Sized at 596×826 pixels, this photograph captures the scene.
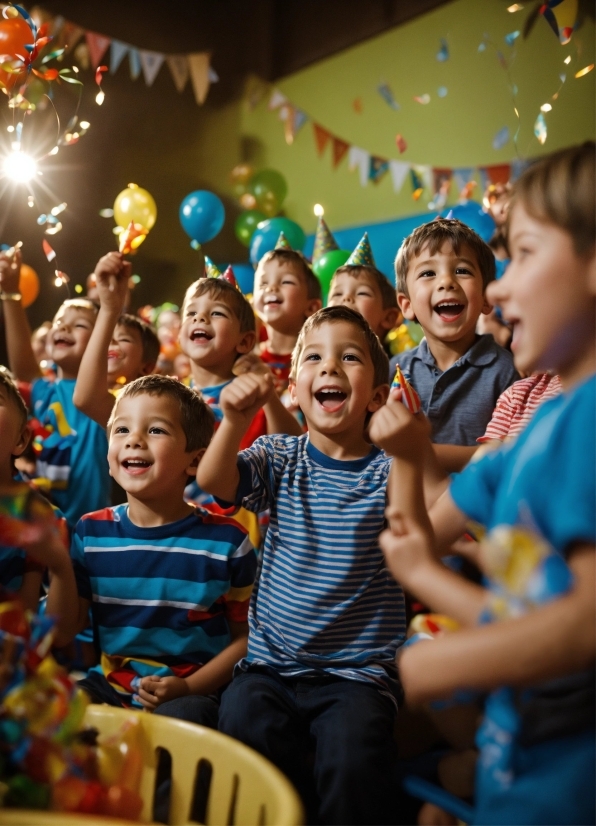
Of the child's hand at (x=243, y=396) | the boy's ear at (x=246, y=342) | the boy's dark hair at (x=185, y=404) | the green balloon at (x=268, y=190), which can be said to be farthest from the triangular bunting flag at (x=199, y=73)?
the child's hand at (x=243, y=396)

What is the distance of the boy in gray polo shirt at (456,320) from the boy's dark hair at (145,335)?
0.92 meters

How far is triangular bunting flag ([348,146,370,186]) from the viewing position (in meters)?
A: 4.96

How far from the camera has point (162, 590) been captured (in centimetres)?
137

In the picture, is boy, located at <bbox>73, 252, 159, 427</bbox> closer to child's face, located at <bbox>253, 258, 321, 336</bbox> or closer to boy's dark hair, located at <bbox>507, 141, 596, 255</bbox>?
child's face, located at <bbox>253, 258, 321, 336</bbox>

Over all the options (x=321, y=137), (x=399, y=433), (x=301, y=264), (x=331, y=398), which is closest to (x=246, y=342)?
(x=301, y=264)

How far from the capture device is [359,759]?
1105 mm

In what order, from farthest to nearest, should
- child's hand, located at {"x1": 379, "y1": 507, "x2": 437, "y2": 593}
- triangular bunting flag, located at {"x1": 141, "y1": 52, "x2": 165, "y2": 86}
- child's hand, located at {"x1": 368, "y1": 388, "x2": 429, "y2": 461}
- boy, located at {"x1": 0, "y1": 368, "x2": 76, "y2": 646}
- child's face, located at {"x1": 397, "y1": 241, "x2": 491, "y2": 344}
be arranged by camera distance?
triangular bunting flag, located at {"x1": 141, "y1": 52, "x2": 165, "y2": 86}
child's face, located at {"x1": 397, "y1": 241, "x2": 491, "y2": 344}
boy, located at {"x1": 0, "y1": 368, "x2": 76, "y2": 646}
child's hand, located at {"x1": 368, "y1": 388, "x2": 429, "y2": 461}
child's hand, located at {"x1": 379, "y1": 507, "x2": 437, "y2": 593}

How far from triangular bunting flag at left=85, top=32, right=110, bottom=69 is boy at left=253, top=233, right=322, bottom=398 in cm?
335

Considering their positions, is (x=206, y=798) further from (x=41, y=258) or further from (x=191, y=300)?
(x=41, y=258)

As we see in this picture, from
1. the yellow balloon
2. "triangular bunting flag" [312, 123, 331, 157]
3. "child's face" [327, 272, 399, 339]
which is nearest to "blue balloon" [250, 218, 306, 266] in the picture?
the yellow balloon

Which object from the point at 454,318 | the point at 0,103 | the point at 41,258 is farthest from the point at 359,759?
the point at 41,258

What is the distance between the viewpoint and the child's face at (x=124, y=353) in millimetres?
2271

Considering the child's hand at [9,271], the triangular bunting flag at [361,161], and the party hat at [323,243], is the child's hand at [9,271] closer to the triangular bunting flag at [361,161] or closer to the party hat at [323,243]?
the party hat at [323,243]

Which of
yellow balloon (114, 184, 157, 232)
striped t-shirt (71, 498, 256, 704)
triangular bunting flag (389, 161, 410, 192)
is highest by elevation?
triangular bunting flag (389, 161, 410, 192)
